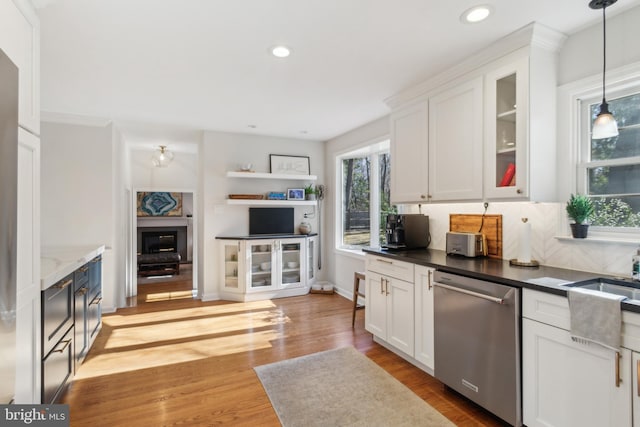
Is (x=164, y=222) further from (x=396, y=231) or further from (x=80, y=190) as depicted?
(x=396, y=231)

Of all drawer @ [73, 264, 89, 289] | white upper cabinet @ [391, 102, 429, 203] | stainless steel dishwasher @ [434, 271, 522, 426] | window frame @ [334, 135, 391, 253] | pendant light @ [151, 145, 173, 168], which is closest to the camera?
stainless steel dishwasher @ [434, 271, 522, 426]

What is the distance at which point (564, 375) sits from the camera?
5.40ft

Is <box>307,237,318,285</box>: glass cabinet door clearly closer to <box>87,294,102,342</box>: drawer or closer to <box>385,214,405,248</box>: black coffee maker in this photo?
<box>385,214,405,248</box>: black coffee maker

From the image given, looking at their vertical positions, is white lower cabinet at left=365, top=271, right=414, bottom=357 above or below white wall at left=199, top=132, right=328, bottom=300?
below

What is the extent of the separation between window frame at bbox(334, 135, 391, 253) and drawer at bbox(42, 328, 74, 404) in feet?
11.4

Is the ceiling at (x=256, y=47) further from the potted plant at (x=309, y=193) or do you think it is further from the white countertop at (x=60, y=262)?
the potted plant at (x=309, y=193)

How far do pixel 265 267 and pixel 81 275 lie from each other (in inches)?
99.6

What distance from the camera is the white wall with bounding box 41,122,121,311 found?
156 inches

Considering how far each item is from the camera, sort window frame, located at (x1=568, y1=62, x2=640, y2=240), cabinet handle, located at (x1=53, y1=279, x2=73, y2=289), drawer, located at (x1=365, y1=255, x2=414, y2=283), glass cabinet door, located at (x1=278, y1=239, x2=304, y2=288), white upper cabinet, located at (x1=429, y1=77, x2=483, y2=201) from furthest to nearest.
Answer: glass cabinet door, located at (x1=278, y1=239, x2=304, y2=288), drawer, located at (x1=365, y1=255, x2=414, y2=283), white upper cabinet, located at (x1=429, y1=77, x2=483, y2=201), cabinet handle, located at (x1=53, y1=279, x2=73, y2=289), window frame, located at (x1=568, y1=62, x2=640, y2=240)

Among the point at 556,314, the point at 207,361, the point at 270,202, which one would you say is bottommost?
the point at 207,361

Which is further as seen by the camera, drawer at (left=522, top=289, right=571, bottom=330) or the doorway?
the doorway

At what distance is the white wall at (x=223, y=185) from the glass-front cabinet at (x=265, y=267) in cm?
23

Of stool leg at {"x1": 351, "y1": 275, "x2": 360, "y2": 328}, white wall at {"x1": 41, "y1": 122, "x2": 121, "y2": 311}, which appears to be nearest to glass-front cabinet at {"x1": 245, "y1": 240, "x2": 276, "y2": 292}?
stool leg at {"x1": 351, "y1": 275, "x2": 360, "y2": 328}

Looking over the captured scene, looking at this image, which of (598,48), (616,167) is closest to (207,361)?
(616,167)
